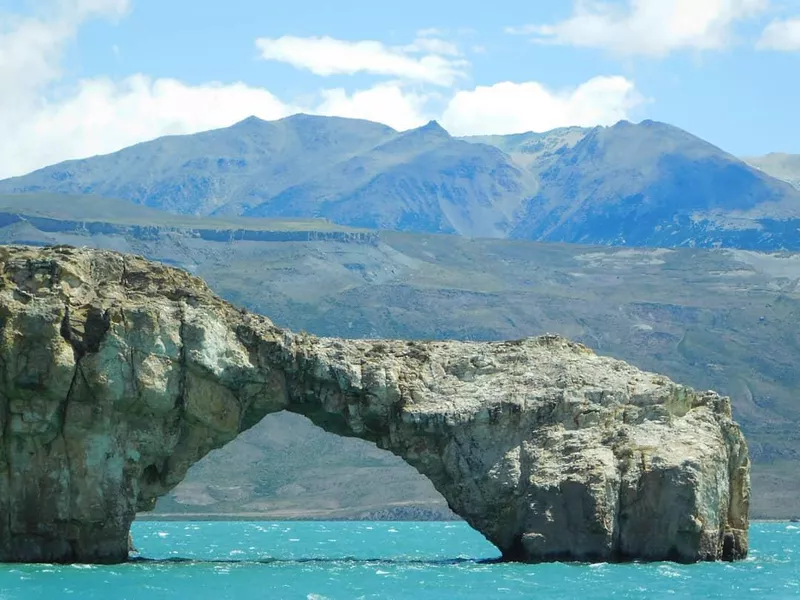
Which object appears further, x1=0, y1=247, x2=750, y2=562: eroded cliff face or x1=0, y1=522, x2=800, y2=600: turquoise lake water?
x1=0, y1=247, x2=750, y2=562: eroded cliff face

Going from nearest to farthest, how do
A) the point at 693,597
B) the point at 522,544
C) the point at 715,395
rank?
the point at 693,597
the point at 522,544
the point at 715,395

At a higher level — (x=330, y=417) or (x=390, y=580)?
(x=330, y=417)

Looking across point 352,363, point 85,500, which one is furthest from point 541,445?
point 85,500

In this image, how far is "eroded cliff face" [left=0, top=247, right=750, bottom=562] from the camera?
2680 inches

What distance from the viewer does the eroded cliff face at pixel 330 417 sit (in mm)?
68062

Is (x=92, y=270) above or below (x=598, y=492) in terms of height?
above

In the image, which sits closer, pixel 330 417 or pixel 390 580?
pixel 390 580

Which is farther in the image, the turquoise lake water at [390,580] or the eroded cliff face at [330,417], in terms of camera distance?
the eroded cliff face at [330,417]

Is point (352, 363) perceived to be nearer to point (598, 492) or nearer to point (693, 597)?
point (598, 492)

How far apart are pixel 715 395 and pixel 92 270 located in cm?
2740

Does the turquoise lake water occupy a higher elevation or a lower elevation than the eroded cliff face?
lower

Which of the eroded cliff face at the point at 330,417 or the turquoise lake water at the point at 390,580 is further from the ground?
the eroded cliff face at the point at 330,417

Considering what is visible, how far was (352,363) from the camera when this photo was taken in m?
72.5

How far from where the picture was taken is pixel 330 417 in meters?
75.9
